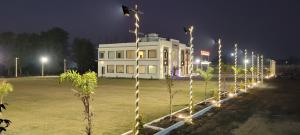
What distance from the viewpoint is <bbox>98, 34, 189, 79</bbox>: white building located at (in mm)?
69312

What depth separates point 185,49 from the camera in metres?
85.2

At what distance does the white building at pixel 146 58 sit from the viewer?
2729 inches

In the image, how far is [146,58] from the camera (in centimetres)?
7069

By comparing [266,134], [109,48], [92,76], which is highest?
[109,48]

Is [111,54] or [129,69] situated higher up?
[111,54]

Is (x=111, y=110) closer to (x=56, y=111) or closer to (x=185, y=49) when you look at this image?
(x=56, y=111)

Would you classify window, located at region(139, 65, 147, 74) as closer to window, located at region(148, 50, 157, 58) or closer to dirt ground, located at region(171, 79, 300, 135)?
window, located at region(148, 50, 157, 58)

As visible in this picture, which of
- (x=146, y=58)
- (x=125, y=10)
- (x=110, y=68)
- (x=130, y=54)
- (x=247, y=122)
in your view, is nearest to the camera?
(x=125, y=10)

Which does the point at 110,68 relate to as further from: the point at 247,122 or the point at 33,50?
the point at 247,122

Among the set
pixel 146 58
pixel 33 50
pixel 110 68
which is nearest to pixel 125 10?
pixel 146 58

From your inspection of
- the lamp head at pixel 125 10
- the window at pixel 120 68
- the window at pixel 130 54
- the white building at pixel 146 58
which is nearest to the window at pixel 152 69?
the white building at pixel 146 58

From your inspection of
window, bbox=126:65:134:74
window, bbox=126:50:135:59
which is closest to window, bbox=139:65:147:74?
window, bbox=126:65:134:74

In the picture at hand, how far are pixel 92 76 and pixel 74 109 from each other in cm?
1038

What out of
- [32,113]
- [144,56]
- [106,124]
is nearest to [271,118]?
[106,124]
